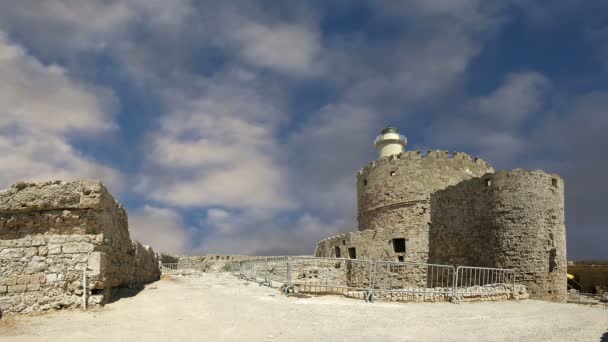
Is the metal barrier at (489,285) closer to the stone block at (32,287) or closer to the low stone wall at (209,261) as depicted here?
the stone block at (32,287)

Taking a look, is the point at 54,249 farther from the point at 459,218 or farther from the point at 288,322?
the point at 459,218

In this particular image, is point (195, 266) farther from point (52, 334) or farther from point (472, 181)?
point (52, 334)

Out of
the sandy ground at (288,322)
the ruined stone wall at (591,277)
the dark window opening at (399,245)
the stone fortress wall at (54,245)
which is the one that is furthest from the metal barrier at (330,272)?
the ruined stone wall at (591,277)

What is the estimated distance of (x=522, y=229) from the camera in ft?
58.1

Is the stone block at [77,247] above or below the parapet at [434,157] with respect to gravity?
below

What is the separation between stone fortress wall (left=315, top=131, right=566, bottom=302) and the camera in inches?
693

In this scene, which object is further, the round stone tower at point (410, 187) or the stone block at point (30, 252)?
the round stone tower at point (410, 187)

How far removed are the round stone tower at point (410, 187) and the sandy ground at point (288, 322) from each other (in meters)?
10.8

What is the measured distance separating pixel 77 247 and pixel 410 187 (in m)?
18.8

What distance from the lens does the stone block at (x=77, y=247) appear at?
937 cm

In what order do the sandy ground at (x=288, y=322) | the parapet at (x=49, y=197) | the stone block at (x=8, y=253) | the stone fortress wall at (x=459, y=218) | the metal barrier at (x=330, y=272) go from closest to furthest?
the sandy ground at (x=288, y=322), the stone block at (x=8, y=253), the parapet at (x=49, y=197), the stone fortress wall at (x=459, y=218), the metal barrier at (x=330, y=272)

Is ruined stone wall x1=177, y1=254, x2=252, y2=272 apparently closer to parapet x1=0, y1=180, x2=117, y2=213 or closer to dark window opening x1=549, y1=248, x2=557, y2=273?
dark window opening x1=549, y1=248, x2=557, y2=273

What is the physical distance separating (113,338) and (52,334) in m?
1.10

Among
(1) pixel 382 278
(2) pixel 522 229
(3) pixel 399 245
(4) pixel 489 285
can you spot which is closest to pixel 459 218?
(2) pixel 522 229
